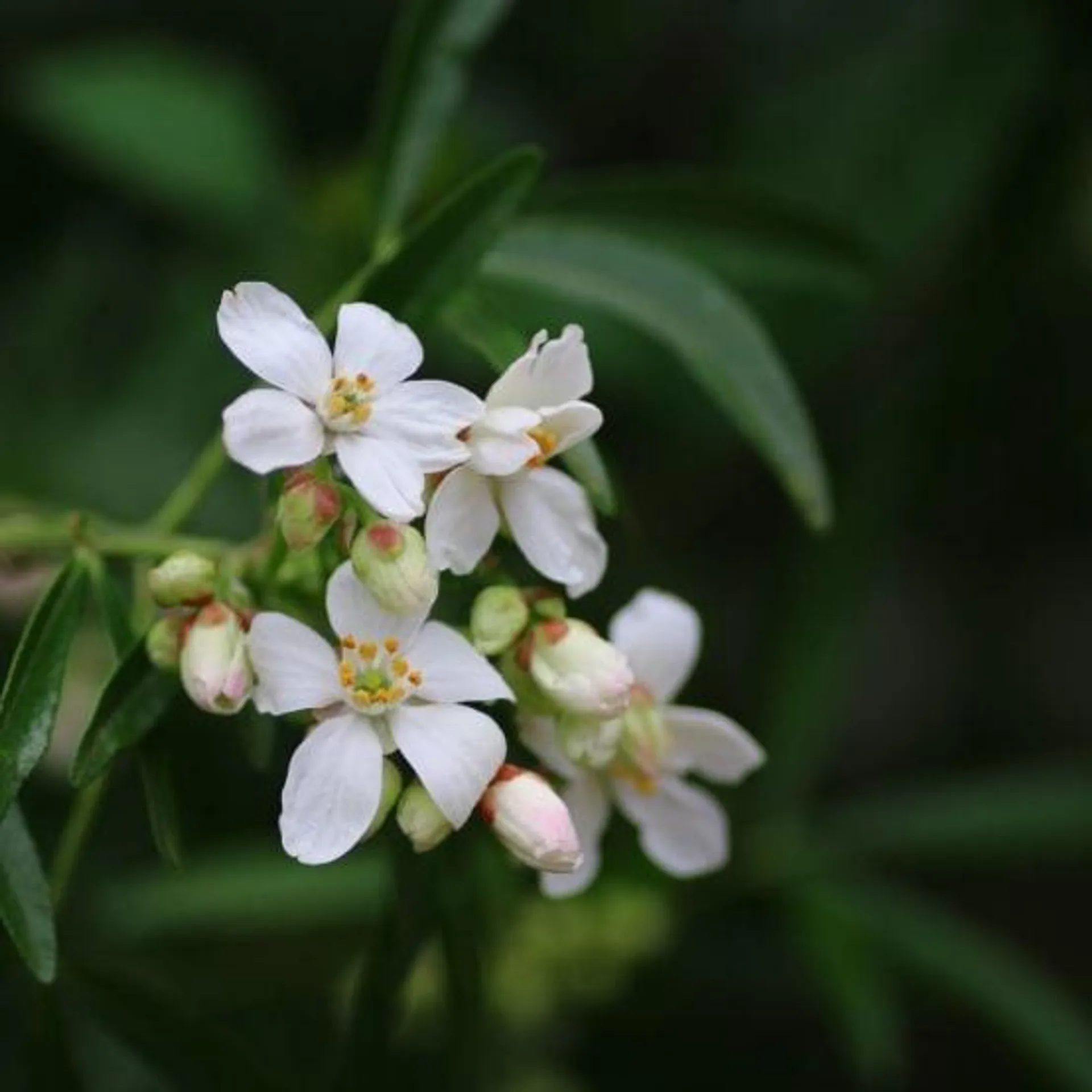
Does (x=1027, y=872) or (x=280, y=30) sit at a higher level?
(x=280, y=30)

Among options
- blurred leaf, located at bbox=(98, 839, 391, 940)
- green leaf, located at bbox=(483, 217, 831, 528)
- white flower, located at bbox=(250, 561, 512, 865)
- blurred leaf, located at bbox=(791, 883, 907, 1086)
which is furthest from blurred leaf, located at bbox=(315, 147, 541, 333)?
blurred leaf, located at bbox=(791, 883, 907, 1086)

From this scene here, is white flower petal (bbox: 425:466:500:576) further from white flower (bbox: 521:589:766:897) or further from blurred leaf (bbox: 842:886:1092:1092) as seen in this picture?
blurred leaf (bbox: 842:886:1092:1092)

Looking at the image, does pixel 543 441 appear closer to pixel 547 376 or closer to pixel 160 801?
pixel 547 376

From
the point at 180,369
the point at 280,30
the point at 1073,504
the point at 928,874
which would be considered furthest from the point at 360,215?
the point at 928,874

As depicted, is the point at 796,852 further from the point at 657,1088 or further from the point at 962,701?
the point at 962,701

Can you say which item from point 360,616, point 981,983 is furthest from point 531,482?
point 981,983

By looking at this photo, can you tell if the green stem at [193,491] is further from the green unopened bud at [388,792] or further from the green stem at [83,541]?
the green unopened bud at [388,792]
